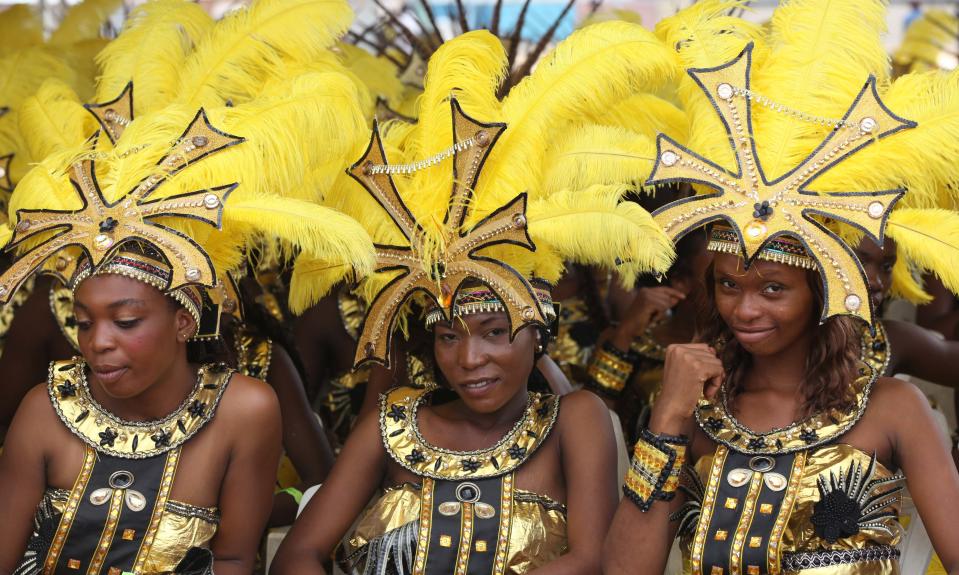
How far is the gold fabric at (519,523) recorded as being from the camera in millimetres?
3318

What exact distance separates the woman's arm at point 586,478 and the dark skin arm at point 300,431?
1.22 meters

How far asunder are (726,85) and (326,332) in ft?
8.51

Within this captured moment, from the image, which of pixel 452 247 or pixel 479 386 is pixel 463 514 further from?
pixel 452 247

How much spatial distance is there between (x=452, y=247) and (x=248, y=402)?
2.38 feet

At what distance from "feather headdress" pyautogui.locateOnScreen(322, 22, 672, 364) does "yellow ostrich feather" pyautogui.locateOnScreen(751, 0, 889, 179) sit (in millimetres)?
375

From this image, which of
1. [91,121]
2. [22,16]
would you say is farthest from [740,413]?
[22,16]

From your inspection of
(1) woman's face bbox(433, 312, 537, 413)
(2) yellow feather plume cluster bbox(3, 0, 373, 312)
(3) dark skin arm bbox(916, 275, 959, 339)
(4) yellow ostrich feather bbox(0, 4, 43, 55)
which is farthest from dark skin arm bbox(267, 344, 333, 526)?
(3) dark skin arm bbox(916, 275, 959, 339)

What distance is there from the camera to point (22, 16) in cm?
596

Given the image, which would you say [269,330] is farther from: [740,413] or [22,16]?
[22,16]

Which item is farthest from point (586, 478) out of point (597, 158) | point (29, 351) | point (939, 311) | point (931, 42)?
point (931, 42)

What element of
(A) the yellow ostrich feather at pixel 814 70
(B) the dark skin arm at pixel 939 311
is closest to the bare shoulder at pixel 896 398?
(A) the yellow ostrich feather at pixel 814 70

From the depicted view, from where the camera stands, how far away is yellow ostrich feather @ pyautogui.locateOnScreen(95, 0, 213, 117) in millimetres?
4191

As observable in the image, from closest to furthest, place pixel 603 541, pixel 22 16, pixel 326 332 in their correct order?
pixel 603 541 < pixel 326 332 < pixel 22 16

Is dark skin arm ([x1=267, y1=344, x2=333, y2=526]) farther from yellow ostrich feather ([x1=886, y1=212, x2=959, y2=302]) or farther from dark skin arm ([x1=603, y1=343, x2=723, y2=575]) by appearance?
yellow ostrich feather ([x1=886, y1=212, x2=959, y2=302])
